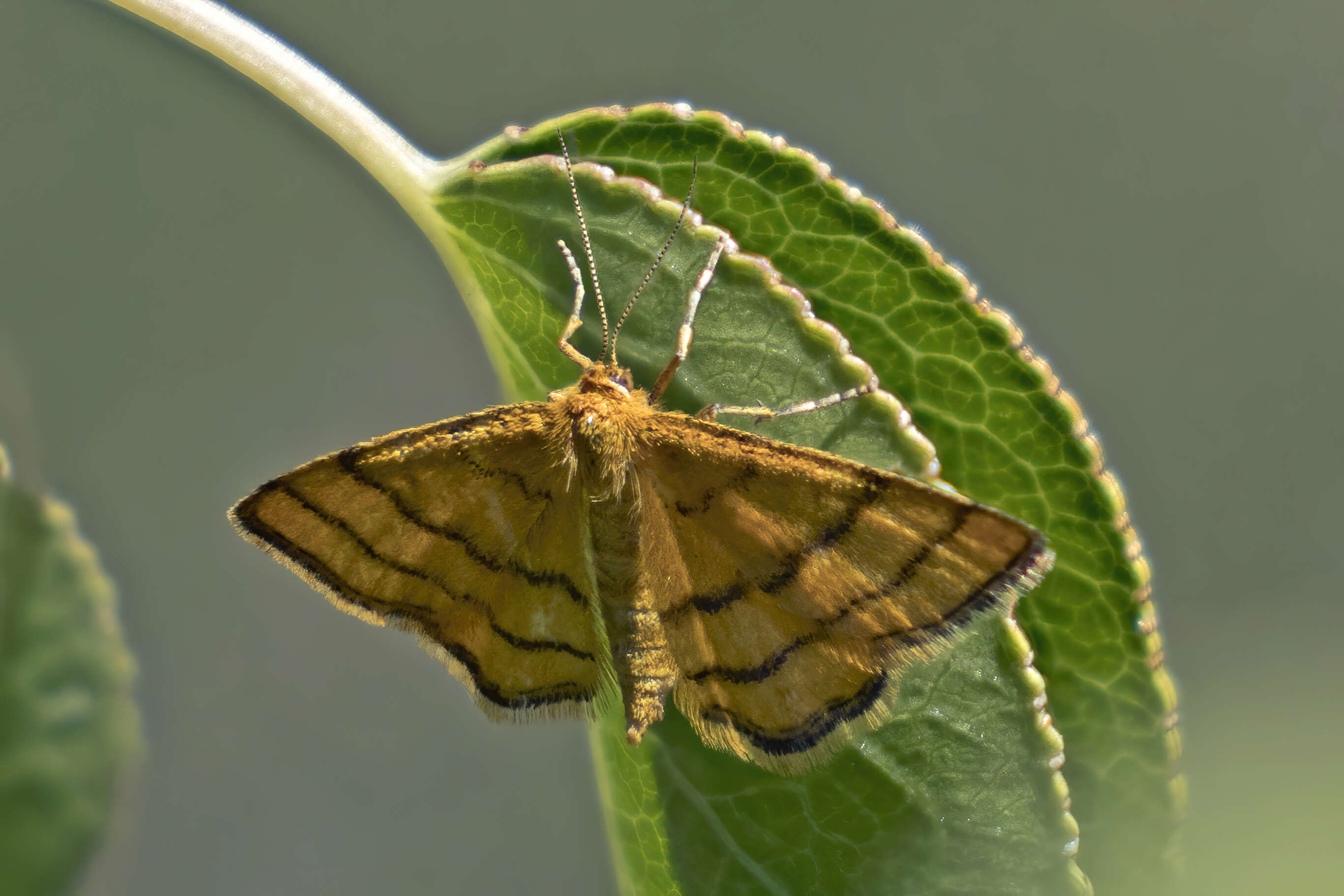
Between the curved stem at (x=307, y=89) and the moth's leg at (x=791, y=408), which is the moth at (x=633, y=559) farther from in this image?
the curved stem at (x=307, y=89)

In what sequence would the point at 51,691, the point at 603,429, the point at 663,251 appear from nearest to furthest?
the point at 603,429, the point at 663,251, the point at 51,691

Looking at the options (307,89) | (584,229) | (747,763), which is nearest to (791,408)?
(584,229)

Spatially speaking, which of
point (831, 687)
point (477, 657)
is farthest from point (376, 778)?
point (831, 687)

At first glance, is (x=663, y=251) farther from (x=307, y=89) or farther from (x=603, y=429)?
(x=307, y=89)

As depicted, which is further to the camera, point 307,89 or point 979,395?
point 307,89

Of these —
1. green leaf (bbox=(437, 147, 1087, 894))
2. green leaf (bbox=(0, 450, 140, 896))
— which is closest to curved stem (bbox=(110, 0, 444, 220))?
green leaf (bbox=(437, 147, 1087, 894))

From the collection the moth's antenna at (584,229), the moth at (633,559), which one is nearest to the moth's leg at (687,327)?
the moth at (633,559)

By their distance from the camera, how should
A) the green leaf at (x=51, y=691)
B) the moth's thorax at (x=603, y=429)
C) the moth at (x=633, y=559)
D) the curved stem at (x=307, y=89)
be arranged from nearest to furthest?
1. the moth at (x=633, y=559)
2. the moth's thorax at (x=603, y=429)
3. the curved stem at (x=307, y=89)
4. the green leaf at (x=51, y=691)
